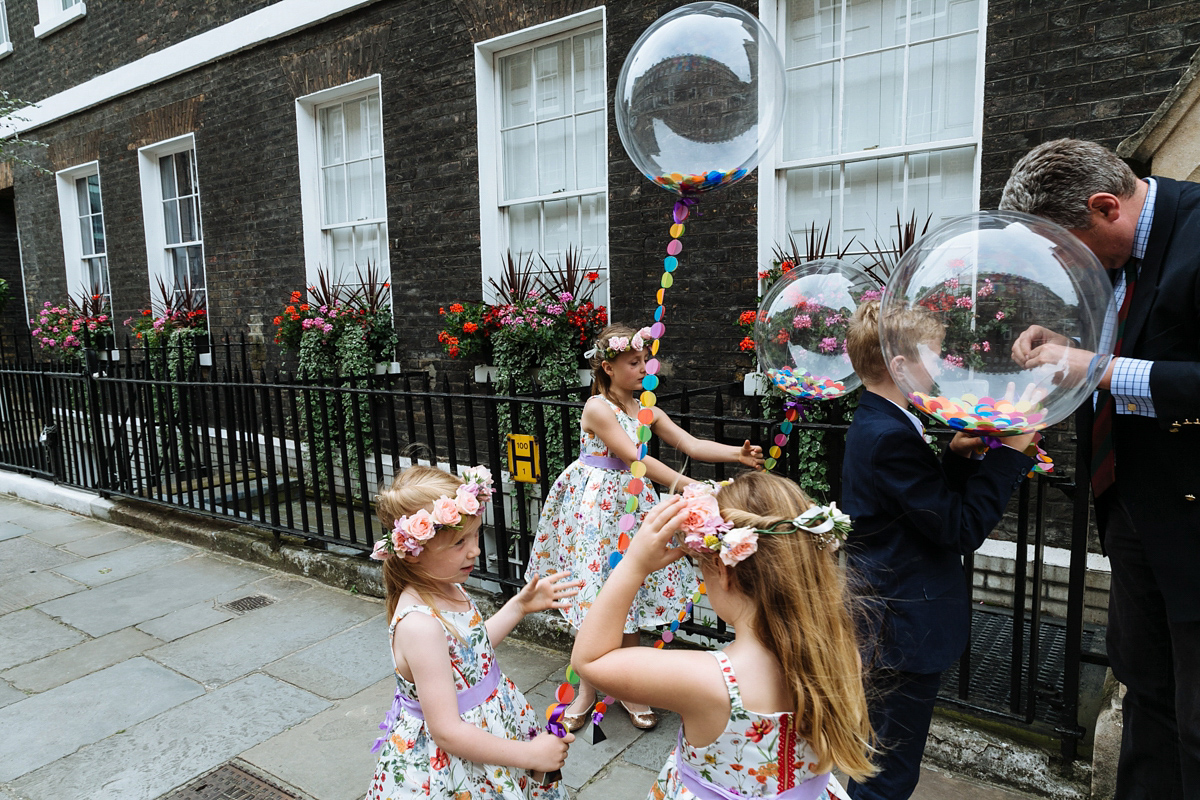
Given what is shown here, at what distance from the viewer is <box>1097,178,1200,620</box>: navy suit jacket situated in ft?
5.88

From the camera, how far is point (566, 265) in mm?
6023

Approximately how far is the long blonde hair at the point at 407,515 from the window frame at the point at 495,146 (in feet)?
12.6

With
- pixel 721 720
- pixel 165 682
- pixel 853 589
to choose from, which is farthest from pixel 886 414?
pixel 165 682

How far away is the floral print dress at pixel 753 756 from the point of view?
140cm

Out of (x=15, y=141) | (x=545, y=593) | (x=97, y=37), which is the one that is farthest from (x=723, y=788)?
(x=15, y=141)

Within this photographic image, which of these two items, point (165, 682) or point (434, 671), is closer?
point (434, 671)

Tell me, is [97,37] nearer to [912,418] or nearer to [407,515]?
[407,515]

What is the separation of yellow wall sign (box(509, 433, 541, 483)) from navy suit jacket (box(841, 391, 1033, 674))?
82.1 inches

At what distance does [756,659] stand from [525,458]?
2553 mm

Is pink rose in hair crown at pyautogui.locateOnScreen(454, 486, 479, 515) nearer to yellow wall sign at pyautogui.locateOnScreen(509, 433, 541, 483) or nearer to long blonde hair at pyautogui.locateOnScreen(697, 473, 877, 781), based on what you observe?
long blonde hair at pyautogui.locateOnScreen(697, 473, 877, 781)

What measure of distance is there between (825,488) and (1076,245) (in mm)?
2993

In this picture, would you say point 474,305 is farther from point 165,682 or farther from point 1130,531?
point 1130,531

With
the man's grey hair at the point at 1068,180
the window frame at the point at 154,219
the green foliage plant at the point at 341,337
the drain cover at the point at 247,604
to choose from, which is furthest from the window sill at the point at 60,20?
the man's grey hair at the point at 1068,180

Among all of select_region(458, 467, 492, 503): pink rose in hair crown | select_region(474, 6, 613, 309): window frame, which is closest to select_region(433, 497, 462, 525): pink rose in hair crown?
select_region(458, 467, 492, 503): pink rose in hair crown
